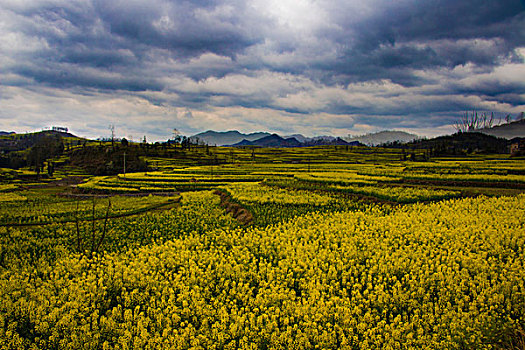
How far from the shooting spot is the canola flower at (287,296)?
801cm

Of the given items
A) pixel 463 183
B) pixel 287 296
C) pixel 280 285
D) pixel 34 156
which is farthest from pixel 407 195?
pixel 34 156

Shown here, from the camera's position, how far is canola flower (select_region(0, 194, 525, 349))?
801 cm

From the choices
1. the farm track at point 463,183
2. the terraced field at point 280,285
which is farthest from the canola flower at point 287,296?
the farm track at point 463,183

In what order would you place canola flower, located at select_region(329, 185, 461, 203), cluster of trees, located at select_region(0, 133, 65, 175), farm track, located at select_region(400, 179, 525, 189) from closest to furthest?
canola flower, located at select_region(329, 185, 461, 203) < farm track, located at select_region(400, 179, 525, 189) < cluster of trees, located at select_region(0, 133, 65, 175)

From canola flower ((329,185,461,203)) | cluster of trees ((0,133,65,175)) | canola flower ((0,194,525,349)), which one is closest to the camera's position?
canola flower ((0,194,525,349))

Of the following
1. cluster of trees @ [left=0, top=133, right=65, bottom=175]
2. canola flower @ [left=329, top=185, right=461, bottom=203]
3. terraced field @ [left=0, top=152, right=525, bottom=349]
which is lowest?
terraced field @ [left=0, top=152, right=525, bottom=349]

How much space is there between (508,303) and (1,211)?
3665cm

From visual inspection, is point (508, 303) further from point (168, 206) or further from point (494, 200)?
point (168, 206)

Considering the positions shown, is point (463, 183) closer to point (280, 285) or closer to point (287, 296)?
point (280, 285)

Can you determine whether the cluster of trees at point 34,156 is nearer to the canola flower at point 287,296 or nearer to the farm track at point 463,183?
the canola flower at point 287,296

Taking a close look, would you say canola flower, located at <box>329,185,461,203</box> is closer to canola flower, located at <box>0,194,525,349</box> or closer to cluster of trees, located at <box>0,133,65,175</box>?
canola flower, located at <box>0,194,525,349</box>

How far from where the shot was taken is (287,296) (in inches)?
388

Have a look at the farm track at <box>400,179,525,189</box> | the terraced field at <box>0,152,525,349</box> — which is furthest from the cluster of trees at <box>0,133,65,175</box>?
the farm track at <box>400,179,525,189</box>

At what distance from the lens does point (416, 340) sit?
7.68 metres
